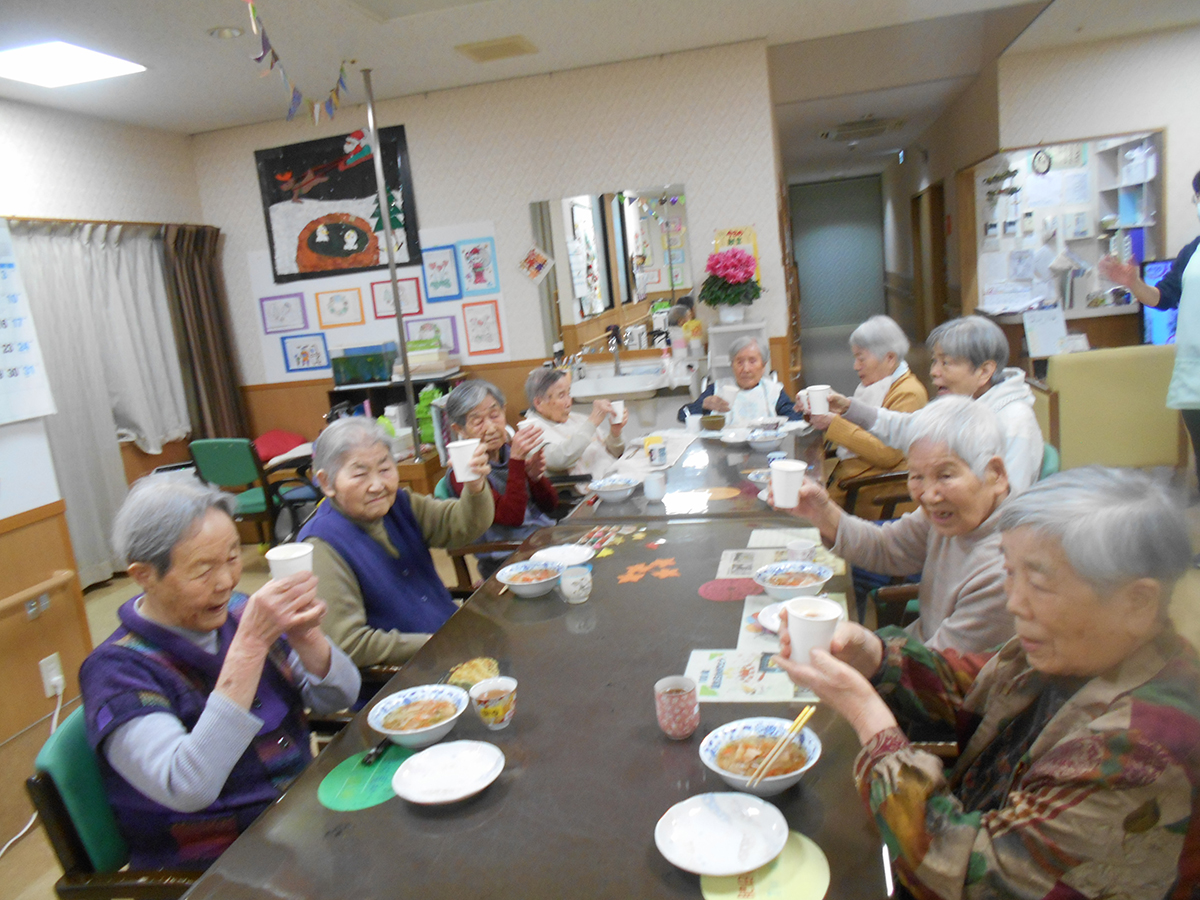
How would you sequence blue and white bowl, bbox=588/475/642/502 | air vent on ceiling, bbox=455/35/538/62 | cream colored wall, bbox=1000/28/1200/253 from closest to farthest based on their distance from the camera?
blue and white bowl, bbox=588/475/642/502 < air vent on ceiling, bbox=455/35/538/62 < cream colored wall, bbox=1000/28/1200/253

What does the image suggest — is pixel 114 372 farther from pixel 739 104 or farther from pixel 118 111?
pixel 739 104

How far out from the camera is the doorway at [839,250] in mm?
15641

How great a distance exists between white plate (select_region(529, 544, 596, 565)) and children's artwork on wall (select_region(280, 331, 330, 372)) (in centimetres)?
429

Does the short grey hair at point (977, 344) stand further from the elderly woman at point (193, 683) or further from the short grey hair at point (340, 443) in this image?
the elderly woman at point (193, 683)

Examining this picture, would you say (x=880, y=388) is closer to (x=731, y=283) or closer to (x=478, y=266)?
(x=731, y=283)

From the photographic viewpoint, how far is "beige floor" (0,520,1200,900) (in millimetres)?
962

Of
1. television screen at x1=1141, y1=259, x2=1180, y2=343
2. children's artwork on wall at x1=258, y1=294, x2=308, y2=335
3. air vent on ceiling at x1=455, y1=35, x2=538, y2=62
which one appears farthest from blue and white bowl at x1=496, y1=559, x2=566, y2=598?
television screen at x1=1141, y1=259, x2=1180, y2=343

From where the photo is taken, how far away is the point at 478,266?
226 inches

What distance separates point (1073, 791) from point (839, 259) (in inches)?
632

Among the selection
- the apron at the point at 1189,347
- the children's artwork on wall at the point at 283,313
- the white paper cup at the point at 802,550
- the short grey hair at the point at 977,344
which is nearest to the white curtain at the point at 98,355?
the children's artwork on wall at the point at 283,313

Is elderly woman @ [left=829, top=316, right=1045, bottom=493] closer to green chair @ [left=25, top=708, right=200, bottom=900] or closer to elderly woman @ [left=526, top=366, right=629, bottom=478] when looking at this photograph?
elderly woman @ [left=526, top=366, right=629, bottom=478]

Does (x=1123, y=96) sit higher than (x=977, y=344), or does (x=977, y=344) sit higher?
(x=1123, y=96)

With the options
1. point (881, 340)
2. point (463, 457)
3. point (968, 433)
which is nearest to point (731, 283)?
point (881, 340)

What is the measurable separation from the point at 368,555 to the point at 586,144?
4124 millimetres
